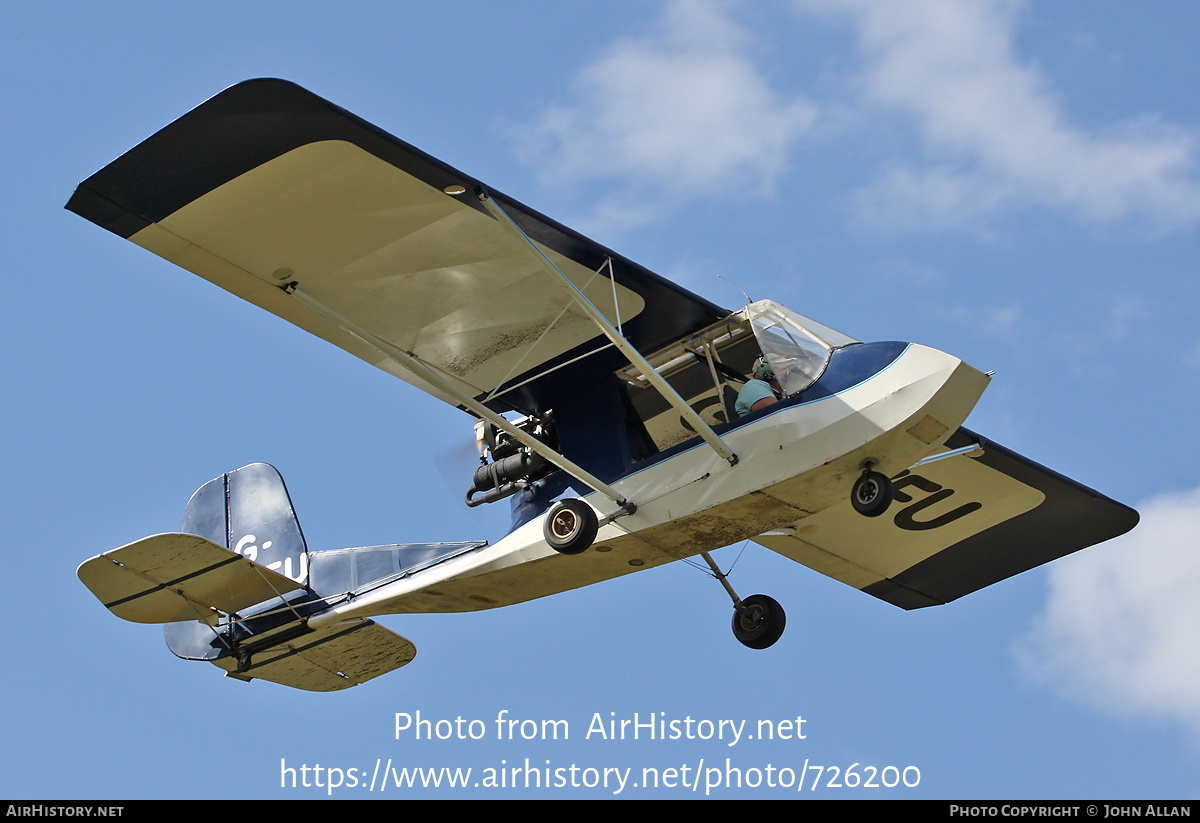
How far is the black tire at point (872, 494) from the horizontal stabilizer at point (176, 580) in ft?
16.4

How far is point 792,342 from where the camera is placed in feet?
35.3

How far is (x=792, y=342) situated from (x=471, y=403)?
2325 millimetres

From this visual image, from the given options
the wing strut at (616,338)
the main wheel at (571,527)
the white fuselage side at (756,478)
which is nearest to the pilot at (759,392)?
the white fuselage side at (756,478)

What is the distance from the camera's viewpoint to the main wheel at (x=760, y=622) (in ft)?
38.8

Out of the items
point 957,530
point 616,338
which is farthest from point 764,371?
point 957,530

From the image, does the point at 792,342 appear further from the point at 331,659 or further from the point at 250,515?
the point at 250,515

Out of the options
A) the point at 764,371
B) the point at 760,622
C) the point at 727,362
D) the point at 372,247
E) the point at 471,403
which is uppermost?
the point at 372,247

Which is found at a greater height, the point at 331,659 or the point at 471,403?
the point at 471,403

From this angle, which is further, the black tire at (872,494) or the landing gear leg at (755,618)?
the landing gear leg at (755,618)

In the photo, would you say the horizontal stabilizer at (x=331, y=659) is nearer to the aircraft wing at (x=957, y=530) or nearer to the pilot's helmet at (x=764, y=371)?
the aircraft wing at (x=957, y=530)

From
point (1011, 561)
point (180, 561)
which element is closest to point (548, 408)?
point (180, 561)

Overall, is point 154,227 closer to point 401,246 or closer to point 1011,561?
point 401,246

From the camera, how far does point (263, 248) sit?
1055cm

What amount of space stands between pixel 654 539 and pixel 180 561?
12.6ft
